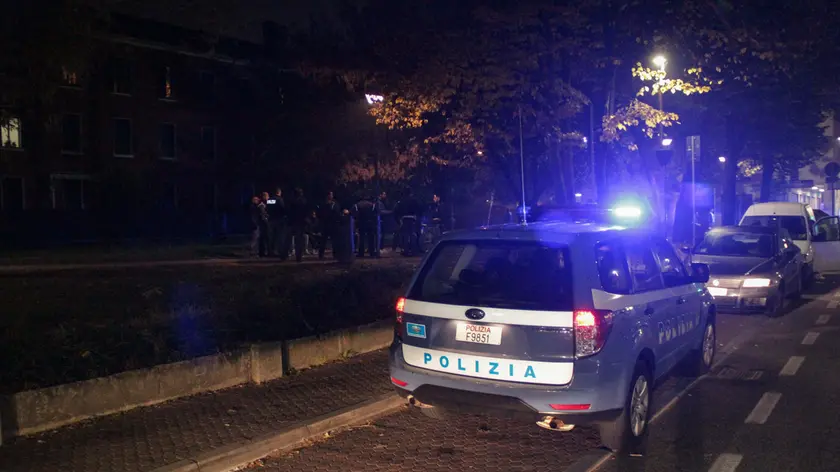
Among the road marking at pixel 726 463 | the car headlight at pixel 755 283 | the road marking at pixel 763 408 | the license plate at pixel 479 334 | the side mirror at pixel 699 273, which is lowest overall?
the road marking at pixel 763 408

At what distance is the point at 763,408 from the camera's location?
725 cm

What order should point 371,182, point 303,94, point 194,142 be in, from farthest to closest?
point 194,142, point 303,94, point 371,182

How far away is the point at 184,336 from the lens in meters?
8.70

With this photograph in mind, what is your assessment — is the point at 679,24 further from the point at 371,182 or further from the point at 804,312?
the point at 371,182

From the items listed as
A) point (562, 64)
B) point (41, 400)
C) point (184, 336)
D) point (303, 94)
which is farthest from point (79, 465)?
point (303, 94)

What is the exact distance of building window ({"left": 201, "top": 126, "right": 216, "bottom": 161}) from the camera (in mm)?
40031

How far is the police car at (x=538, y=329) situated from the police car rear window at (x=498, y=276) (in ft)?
0.04

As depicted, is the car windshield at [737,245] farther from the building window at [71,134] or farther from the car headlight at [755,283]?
the building window at [71,134]

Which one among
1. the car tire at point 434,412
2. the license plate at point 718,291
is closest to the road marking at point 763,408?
the car tire at point 434,412

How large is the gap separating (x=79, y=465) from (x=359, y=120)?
28.2 m

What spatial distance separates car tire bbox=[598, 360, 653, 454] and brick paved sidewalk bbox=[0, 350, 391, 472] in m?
2.45

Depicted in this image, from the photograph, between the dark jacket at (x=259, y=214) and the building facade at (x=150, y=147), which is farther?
the building facade at (x=150, y=147)

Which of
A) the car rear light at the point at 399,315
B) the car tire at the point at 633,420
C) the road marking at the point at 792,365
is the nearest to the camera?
the car tire at the point at 633,420

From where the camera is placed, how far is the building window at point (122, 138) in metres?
36.9
